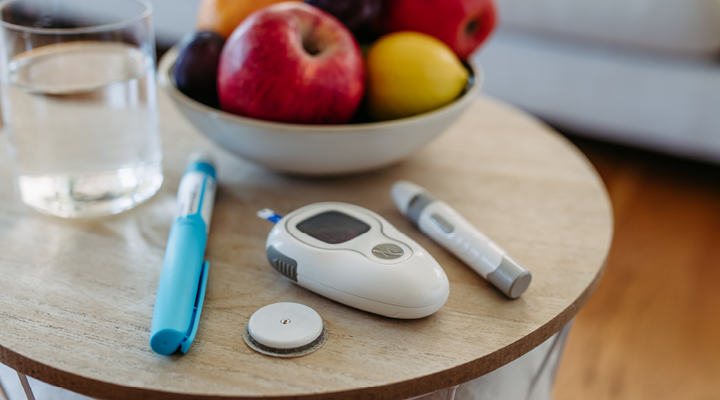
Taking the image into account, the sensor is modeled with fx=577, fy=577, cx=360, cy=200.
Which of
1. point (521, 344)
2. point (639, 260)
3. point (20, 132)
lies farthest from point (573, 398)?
point (20, 132)

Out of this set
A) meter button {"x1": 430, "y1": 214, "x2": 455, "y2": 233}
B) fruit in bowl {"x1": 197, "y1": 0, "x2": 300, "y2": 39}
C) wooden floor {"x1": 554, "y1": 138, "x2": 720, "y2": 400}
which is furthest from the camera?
wooden floor {"x1": 554, "y1": 138, "x2": 720, "y2": 400}

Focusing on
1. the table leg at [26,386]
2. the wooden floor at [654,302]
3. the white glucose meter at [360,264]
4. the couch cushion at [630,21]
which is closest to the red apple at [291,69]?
the white glucose meter at [360,264]

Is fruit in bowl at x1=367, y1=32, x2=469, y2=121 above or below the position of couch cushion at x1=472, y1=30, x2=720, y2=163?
above

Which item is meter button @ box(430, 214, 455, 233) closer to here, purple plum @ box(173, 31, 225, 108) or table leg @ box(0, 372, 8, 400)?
purple plum @ box(173, 31, 225, 108)

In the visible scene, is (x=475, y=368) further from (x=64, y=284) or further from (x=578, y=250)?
(x=64, y=284)

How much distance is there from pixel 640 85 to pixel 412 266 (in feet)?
3.60

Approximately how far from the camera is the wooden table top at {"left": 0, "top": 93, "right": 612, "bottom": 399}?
32cm

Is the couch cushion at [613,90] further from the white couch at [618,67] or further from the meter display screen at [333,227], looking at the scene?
the meter display screen at [333,227]

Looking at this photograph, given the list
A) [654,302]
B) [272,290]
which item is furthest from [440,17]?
[654,302]

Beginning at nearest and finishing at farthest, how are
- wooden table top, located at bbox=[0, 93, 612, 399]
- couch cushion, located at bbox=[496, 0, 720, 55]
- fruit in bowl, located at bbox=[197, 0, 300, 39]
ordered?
wooden table top, located at bbox=[0, 93, 612, 399], fruit in bowl, located at bbox=[197, 0, 300, 39], couch cushion, located at bbox=[496, 0, 720, 55]

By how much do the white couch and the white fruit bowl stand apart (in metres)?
0.87

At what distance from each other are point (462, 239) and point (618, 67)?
1.02m

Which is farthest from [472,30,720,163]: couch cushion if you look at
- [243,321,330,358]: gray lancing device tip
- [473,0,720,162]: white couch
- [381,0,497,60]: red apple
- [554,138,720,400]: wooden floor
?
[243,321,330,358]: gray lancing device tip

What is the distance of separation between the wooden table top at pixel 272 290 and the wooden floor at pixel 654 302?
0.43 m
